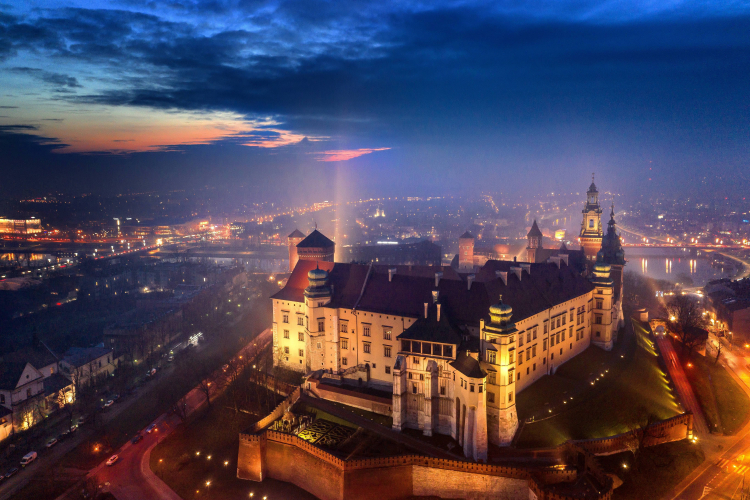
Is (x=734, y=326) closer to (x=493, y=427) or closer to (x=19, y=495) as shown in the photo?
(x=493, y=427)

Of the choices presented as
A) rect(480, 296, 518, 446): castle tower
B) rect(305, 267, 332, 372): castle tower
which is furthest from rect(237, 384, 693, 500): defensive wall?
rect(305, 267, 332, 372): castle tower

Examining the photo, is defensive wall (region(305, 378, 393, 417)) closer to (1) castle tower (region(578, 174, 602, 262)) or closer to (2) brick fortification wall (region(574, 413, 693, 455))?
(2) brick fortification wall (region(574, 413, 693, 455))

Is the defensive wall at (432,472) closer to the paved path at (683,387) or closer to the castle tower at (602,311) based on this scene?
the paved path at (683,387)

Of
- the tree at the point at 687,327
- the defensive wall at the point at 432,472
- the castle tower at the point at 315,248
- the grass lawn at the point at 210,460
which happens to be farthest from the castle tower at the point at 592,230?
the grass lawn at the point at 210,460

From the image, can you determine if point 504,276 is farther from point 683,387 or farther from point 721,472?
point 683,387

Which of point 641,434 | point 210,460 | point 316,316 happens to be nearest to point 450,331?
point 316,316

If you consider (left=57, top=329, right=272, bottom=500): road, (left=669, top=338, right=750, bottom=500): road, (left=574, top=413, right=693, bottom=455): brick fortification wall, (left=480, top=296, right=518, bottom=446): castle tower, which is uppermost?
(left=480, top=296, right=518, bottom=446): castle tower
